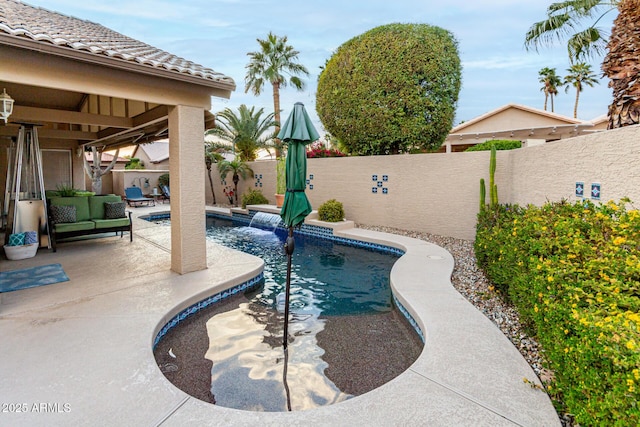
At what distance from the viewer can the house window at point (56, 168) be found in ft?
42.1

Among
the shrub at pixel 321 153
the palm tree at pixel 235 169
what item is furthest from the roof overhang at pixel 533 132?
the palm tree at pixel 235 169

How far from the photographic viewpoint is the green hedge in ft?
6.97

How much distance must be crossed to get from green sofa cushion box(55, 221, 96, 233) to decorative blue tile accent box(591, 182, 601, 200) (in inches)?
408

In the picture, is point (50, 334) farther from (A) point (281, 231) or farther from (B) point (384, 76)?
(B) point (384, 76)

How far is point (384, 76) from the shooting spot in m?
11.3

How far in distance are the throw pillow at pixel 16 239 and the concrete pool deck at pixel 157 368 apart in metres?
2.47

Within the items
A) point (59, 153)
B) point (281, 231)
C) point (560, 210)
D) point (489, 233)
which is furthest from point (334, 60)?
point (59, 153)

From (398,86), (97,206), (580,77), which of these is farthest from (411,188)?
(580,77)

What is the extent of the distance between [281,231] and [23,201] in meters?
7.45

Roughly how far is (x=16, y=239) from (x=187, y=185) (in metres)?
4.48

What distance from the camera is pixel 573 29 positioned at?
9.66 metres

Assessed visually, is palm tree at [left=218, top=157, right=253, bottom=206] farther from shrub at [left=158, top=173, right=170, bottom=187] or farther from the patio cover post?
the patio cover post

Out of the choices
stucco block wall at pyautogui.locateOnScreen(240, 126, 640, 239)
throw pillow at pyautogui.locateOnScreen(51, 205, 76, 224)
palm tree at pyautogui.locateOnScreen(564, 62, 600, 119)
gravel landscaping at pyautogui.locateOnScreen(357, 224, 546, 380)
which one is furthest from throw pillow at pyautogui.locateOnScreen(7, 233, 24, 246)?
palm tree at pyautogui.locateOnScreen(564, 62, 600, 119)

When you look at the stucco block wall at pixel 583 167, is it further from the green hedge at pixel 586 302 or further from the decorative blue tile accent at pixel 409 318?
the decorative blue tile accent at pixel 409 318
